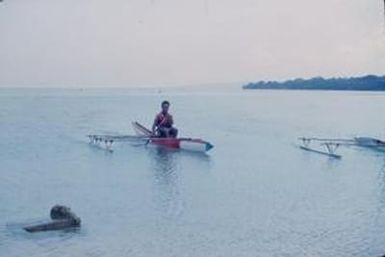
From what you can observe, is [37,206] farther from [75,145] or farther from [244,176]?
[75,145]

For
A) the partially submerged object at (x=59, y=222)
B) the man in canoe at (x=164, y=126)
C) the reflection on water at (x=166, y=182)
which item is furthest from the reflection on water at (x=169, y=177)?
the partially submerged object at (x=59, y=222)

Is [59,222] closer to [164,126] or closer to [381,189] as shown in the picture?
[381,189]

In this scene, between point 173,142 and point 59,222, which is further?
point 173,142

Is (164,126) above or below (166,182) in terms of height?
above

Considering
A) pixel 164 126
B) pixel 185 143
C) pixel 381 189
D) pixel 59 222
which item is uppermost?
pixel 164 126

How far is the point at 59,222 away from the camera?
1047 cm

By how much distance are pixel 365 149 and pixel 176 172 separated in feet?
34.5

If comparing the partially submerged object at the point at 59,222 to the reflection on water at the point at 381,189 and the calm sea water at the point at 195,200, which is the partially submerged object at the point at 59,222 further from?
the reflection on water at the point at 381,189

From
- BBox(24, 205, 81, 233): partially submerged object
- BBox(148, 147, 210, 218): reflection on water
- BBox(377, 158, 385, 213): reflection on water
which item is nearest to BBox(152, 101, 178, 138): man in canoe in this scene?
BBox(148, 147, 210, 218): reflection on water

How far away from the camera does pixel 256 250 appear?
980 centimetres

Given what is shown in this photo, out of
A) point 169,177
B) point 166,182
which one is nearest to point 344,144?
point 169,177

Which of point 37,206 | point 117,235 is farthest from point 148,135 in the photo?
point 117,235

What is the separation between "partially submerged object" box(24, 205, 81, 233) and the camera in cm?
1031

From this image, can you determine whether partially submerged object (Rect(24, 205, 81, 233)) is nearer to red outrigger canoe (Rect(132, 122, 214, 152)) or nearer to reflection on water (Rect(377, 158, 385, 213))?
reflection on water (Rect(377, 158, 385, 213))
